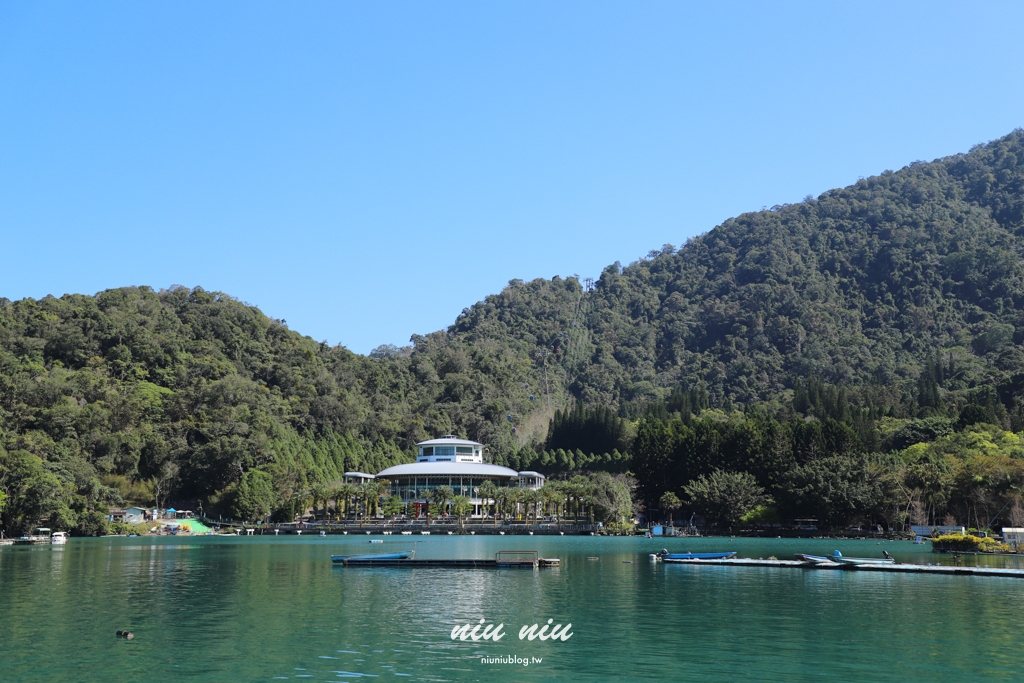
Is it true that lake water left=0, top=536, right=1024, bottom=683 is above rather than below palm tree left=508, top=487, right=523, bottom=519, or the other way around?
below

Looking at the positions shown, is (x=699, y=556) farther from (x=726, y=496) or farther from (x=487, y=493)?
(x=487, y=493)

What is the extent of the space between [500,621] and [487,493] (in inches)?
2837

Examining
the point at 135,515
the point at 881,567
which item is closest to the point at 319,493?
the point at 135,515

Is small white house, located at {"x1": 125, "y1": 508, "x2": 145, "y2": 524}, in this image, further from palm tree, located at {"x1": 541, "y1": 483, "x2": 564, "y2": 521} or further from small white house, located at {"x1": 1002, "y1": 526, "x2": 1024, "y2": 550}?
small white house, located at {"x1": 1002, "y1": 526, "x2": 1024, "y2": 550}

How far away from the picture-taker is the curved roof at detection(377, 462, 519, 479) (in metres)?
104

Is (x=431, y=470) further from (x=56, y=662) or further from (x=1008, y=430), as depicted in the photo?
(x=56, y=662)

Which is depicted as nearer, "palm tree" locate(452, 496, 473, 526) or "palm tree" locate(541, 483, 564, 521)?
"palm tree" locate(541, 483, 564, 521)

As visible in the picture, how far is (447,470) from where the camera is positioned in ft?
345

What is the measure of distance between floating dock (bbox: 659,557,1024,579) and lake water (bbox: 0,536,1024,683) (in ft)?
5.13

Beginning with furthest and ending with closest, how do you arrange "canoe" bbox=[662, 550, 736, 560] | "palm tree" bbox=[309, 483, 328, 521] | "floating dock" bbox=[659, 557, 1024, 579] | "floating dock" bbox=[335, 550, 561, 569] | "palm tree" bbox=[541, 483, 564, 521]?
"palm tree" bbox=[309, 483, 328, 521] → "palm tree" bbox=[541, 483, 564, 521] → "canoe" bbox=[662, 550, 736, 560] → "floating dock" bbox=[335, 550, 561, 569] → "floating dock" bbox=[659, 557, 1024, 579]

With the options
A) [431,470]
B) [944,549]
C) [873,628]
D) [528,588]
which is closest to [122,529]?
[431,470]

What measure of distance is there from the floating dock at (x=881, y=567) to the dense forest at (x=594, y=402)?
28.7 meters

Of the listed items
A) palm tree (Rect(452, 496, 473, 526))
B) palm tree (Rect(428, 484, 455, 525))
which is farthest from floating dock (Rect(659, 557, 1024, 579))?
palm tree (Rect(428, 484, 455, 525))

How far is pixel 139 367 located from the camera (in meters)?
114
